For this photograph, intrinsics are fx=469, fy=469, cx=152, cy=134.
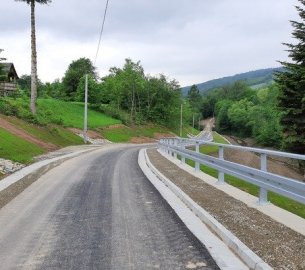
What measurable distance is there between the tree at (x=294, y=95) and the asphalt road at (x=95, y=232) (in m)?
20.0

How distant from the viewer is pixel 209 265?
225 inches

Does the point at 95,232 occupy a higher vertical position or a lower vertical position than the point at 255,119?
lower

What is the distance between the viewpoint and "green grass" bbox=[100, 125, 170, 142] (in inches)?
2623

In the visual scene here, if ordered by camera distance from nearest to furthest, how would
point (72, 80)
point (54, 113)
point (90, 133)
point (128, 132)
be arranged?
point (90, 133) < point (54, 113) < point (128, 132) < point (72, 80)

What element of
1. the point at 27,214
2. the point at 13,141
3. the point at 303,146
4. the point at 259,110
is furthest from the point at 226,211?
the point at 259,110

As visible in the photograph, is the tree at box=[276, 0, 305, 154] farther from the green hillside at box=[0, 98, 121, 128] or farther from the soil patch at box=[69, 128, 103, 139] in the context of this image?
the soil patch at box=[69, 128, 103, 139]

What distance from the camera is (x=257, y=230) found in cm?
723

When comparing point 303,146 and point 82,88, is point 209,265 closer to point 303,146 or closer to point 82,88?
point 303,146

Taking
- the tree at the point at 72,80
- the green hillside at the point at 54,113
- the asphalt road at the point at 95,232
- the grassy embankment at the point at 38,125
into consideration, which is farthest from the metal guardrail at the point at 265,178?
the tree at the point at 72,80

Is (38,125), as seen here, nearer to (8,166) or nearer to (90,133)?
(90,133)

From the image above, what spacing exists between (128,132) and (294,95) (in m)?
48.1

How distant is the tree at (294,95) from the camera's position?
29.9m

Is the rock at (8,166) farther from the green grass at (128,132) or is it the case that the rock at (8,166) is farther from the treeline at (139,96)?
the treeline at (139,96)

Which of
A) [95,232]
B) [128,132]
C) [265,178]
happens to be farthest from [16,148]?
[128,132]
